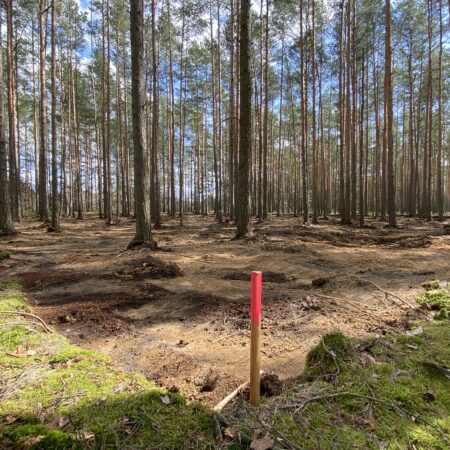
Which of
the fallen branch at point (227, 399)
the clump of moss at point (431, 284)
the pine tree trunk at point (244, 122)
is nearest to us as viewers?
the fallen branch at point (227, 399)

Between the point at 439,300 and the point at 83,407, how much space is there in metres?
4.12

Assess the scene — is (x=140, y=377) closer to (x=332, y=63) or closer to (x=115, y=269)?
(x=115, y=269)

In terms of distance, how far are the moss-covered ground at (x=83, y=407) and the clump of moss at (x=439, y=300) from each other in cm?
308

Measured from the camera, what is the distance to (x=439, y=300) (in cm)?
397

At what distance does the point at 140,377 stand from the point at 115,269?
4.25m

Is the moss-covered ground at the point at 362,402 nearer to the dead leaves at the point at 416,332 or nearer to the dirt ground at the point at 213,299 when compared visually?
the dead leaves at the point at 416,332

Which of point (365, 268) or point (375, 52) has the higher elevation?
point (375, 52)

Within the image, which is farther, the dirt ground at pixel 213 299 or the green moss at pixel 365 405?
the dirt ground at pixel 213 299

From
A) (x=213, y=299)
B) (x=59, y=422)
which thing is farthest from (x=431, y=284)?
(x=59, y=422)

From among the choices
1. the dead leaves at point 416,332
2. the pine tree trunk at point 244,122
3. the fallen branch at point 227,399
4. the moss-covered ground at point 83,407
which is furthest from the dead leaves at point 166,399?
the pine tree trunk at point 244,122

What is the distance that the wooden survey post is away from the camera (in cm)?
179

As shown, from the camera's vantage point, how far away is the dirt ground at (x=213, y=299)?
290 cm

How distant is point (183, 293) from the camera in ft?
15.9

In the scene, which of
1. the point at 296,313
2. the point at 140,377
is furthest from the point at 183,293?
the point at 140,377
